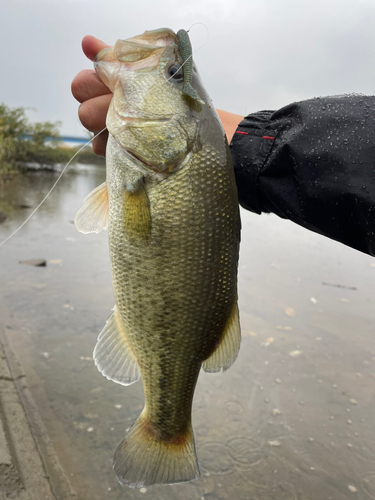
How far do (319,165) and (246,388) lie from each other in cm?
273

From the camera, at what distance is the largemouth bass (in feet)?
4.53

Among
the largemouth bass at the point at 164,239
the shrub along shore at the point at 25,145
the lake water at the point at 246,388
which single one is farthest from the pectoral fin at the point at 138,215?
the shrub along shore at the point at 25,145

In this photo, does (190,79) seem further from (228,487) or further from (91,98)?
(228,487)

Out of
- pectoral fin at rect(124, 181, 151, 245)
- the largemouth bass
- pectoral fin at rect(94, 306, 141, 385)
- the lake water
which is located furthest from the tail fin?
the lake water

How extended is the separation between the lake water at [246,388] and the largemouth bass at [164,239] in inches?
51.1

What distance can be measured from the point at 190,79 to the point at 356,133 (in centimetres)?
67

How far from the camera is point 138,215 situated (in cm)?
137

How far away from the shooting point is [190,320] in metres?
1.46

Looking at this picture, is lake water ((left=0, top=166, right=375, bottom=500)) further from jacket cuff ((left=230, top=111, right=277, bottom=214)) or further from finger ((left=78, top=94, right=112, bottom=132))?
finger ((left=78, top=94, right=112, bottom=132))

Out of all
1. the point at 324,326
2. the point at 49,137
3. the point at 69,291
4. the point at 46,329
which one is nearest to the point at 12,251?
the point at 69,291

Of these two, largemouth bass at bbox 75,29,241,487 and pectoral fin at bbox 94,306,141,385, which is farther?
pectoral fin at bbox 94,306,141,385

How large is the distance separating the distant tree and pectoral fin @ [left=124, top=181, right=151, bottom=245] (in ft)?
57.4

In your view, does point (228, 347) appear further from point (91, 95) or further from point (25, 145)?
point (25, 145)

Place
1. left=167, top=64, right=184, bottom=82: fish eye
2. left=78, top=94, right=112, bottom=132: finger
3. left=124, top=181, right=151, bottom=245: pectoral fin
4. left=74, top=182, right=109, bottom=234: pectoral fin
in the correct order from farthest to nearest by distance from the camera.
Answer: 1. left=78, top=94, right=112, bottom=132: finger
2. left=74, top=182, right=109, bottom=234: pectoral fin
3. left=167, top=64, right=184, bottom=82: fish eye
4. left=124, top=181, right=151, bottom=245: pectoral fin
